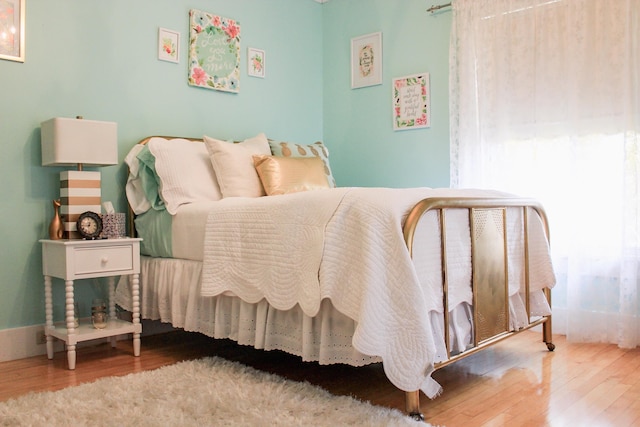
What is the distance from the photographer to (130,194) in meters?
3.08

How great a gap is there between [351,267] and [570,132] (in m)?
1.80

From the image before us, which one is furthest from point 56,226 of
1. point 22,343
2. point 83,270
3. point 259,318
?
point 259,318

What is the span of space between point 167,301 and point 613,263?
2.31 meters

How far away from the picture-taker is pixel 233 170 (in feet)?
9.98

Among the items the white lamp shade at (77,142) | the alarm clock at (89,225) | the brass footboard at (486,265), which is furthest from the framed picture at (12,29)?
the brass footboard at (486,265)

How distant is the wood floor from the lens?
6.31 feet

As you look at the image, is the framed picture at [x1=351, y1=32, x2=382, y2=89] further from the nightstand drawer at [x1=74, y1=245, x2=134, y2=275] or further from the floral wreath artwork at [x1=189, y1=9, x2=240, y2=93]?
the nightstand drawer at [x1=74, y1=245, x2=134, y2=275]

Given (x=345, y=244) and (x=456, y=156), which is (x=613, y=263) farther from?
(x=345, y=244)

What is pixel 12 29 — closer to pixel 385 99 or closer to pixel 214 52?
A: pixel 214 52

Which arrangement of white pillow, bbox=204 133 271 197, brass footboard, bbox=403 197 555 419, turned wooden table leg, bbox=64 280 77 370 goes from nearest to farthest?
brass footboard, bbox=403 197 555 419, turned wooden table leg, bbox=64 280 77 370, white pillow, bbox=204 133 271 197

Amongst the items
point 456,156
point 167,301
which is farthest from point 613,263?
point 167,301

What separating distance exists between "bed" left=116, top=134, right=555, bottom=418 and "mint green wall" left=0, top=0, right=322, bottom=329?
1.08ft

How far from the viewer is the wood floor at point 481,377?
1.92 meters

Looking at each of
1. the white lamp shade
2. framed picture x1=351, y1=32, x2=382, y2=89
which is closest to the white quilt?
the white lamp shade
